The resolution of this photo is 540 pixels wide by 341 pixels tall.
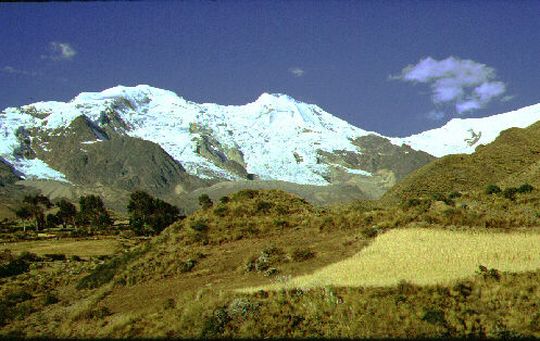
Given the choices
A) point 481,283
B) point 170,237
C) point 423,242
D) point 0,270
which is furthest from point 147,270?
point 0,270

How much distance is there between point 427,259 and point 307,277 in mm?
5138

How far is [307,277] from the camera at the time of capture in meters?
22.3

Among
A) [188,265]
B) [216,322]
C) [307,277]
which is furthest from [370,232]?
[216,322]

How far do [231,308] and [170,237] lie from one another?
1827 cm

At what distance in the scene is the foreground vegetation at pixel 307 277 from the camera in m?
17.4

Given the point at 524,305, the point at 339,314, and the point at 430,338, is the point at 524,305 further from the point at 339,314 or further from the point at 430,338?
the point at 339,314

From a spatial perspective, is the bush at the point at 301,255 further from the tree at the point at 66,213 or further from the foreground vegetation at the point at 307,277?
the tree at the point at 66,213

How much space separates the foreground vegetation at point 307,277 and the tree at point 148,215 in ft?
193

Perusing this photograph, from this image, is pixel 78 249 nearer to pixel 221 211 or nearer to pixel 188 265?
pixel 221 211

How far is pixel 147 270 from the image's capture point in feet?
99.0

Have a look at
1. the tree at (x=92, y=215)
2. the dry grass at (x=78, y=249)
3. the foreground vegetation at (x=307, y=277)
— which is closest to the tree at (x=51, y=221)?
the tree at (x=92, y=215)

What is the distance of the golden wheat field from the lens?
2041 cm

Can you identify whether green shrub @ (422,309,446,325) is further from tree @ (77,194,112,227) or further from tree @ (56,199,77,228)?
tree @ (56,199,77,228)

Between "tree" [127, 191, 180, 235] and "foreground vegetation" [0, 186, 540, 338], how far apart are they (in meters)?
58.7
